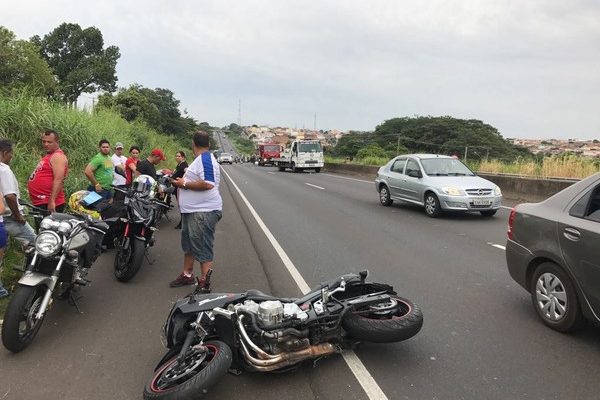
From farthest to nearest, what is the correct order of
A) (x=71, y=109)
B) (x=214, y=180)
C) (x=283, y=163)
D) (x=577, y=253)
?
1. (x=283, y=163)
2. (x=71, y=109)
3. (x=214, y=180)
4. (x=577, y=253)

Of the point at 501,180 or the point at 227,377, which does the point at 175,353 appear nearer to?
the point at 227,377

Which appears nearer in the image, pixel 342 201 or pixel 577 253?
pixel 577 253

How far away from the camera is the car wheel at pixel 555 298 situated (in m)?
4.38

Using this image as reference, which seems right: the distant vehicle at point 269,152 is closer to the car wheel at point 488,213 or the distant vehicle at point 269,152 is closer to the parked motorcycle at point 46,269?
the car wheel at point 488,213

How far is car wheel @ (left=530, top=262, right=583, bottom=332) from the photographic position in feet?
14.4

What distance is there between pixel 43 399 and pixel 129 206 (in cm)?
331

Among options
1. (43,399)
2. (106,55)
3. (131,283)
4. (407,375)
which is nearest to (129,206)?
(131,283)

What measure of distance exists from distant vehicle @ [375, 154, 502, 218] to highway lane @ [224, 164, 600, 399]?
0.40 m

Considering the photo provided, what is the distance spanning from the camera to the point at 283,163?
40.1m

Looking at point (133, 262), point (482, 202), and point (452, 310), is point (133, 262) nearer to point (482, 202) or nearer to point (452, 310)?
point (452, 310)

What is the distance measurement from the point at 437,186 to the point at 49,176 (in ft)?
28.5

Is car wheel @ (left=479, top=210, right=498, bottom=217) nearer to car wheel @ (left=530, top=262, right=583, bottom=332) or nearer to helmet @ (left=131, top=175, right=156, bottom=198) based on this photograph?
car wheel @ (left=530, top=262, right=583, bottom=332)

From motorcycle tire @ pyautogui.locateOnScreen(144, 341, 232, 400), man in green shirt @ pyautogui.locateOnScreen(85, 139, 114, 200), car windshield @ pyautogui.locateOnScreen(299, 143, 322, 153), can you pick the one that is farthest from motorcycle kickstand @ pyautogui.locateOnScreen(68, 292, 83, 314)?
car windshield @ pyautogui.locateOnScreen(299, 143, 322, 153)

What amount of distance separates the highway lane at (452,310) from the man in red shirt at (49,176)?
3361 mm
